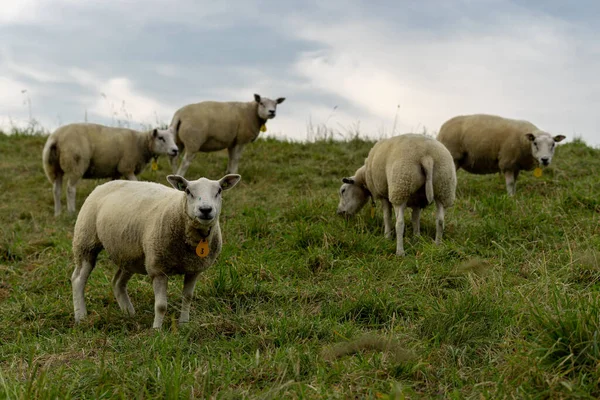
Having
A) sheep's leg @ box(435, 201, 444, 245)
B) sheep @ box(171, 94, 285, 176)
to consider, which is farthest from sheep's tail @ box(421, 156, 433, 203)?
sheep @ box(171, 94, 285, 176)

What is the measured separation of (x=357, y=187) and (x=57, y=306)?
4.14 metres

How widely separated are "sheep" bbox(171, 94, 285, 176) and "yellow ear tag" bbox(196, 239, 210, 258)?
696 centimetres

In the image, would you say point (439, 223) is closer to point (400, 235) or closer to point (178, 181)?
point (400, 235)

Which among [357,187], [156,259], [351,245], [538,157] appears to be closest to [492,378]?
[156,259]

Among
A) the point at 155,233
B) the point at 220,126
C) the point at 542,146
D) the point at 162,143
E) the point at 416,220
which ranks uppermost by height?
the point at 220,126

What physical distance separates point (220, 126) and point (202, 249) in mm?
7762

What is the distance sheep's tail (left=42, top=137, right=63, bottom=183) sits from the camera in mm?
10922

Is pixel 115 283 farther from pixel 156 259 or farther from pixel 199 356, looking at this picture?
pixel 199 356

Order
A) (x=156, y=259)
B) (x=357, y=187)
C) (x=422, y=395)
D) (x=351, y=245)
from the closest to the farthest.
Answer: (x=422, y=395), (x=156, y=259), (x=351, y=245), (x=357, y=187)

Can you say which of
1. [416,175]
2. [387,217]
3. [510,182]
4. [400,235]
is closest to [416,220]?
[387,217]

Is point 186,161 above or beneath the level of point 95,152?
beneath

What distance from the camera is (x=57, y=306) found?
250 inches

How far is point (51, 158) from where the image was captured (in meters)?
11.0

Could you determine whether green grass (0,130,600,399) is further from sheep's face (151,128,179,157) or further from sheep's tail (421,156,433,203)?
sheep's face (151,128,179,157)
